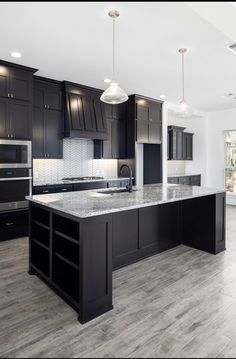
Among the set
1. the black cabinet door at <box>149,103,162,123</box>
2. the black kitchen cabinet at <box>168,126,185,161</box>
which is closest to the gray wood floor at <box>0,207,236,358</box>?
the black cabinet door at <box>149,103,162,123</box>

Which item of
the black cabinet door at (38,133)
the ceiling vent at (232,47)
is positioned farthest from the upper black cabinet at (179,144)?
the black cabinet door at (38,133)

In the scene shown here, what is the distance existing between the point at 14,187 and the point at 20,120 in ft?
3.69

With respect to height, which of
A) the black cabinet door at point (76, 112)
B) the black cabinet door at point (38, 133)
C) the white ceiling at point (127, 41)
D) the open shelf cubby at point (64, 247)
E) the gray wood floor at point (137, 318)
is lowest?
the gray wood floor at point (137, 318)

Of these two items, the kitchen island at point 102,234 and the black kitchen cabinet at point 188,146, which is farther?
the black kitchen cabinet at point 188,146

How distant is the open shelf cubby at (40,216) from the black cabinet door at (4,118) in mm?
1798

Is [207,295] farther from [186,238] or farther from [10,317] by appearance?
[10,317]

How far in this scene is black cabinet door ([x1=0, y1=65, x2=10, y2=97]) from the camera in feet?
12.7

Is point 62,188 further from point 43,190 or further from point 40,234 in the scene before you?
point 40,234

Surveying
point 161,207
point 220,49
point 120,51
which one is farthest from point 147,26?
point 161,207

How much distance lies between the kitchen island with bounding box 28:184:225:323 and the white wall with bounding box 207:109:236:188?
4436mm

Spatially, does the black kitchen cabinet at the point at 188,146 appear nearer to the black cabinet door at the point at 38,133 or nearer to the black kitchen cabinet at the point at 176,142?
the black kitchen cabinet at the point at 176,142

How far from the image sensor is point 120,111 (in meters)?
5.98

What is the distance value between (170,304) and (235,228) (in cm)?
317

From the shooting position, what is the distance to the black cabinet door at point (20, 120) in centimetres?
403
